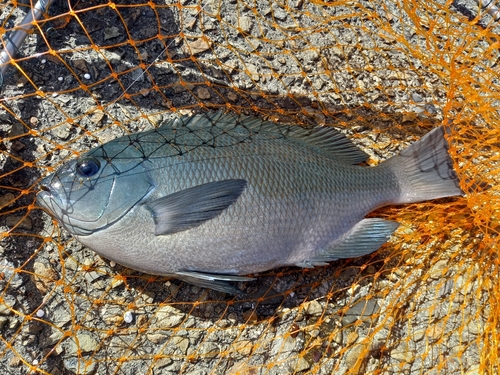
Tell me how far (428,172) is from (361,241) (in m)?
0.44

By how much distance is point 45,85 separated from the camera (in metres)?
2.23

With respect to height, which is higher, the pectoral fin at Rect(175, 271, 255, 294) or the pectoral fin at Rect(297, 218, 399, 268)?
the pectoral fin at Rect(297, 218, 399, 268)

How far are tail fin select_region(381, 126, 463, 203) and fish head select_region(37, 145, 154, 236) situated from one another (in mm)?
1108

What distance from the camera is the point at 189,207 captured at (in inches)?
71.1

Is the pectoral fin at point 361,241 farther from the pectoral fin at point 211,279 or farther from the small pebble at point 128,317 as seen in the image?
the small pebble at point 128,317

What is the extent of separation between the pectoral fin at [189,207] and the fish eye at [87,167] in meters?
0.26

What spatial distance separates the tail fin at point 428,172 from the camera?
2.07 m

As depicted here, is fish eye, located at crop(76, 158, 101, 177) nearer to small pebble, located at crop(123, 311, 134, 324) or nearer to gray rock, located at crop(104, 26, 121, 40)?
small pebble, located at crop(123, 311, 134, 324)

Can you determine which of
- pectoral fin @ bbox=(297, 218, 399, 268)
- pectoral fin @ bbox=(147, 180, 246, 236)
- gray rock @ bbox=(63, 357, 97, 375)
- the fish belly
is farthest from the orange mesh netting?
pectoral fin @ bbox=(147, 180, 246, 236)

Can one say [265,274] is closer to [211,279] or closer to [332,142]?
[211,279]

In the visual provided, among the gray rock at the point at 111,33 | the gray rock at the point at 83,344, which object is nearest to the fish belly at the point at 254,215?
the gray rock at the point at 83,344

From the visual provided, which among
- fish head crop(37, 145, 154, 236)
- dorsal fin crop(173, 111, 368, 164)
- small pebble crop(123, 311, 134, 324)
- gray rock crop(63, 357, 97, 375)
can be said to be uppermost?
dorsal fin crop(173, 111, 368, 164)

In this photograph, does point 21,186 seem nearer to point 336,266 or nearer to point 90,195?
point 90,195

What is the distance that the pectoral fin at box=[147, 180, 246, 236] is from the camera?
181 cm
